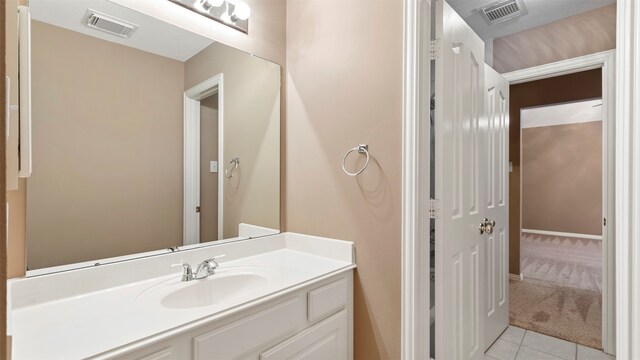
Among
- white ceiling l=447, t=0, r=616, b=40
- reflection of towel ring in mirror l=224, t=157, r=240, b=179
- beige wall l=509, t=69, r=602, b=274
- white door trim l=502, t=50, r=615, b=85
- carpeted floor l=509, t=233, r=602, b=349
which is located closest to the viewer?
reflection of towel ring in mirror l=224, t=157, r=240, b=179

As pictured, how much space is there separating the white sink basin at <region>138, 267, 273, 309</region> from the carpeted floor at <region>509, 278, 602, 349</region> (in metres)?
2.36

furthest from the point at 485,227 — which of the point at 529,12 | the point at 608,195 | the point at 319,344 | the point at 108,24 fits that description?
the point at 108,24

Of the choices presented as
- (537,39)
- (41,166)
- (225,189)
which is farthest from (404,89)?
(537,39)

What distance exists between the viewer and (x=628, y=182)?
44.9 inches

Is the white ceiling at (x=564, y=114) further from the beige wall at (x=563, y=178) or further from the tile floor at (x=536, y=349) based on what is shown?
the tile floor at (x=536, y=349)

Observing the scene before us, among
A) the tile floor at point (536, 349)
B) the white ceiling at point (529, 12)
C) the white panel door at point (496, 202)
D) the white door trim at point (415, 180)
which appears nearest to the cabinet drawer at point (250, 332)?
the white door trim at point (415, 180)

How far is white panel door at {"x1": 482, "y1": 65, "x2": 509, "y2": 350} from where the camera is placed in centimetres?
216

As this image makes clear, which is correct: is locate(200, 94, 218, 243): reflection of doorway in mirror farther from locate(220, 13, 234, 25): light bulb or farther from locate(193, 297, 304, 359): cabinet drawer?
locate(193, 297, 304, 359): cabinet drawer

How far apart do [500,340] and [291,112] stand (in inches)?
90.4

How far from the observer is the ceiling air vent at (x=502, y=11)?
2408 mm

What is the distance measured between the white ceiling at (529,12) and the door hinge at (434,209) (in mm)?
1803

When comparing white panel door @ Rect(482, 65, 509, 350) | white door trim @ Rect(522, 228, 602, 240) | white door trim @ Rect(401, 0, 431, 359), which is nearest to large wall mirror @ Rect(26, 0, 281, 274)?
white door trim @ Rect(401, 0, 431, 359)

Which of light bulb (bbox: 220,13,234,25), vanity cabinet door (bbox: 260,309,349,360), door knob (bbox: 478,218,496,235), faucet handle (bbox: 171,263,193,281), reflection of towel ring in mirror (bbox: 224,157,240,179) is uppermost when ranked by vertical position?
light bulb (bbox: 220,13,234,25)

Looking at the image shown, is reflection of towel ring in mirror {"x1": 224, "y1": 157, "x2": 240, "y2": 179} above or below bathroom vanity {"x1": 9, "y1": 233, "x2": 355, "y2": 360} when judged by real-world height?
above
